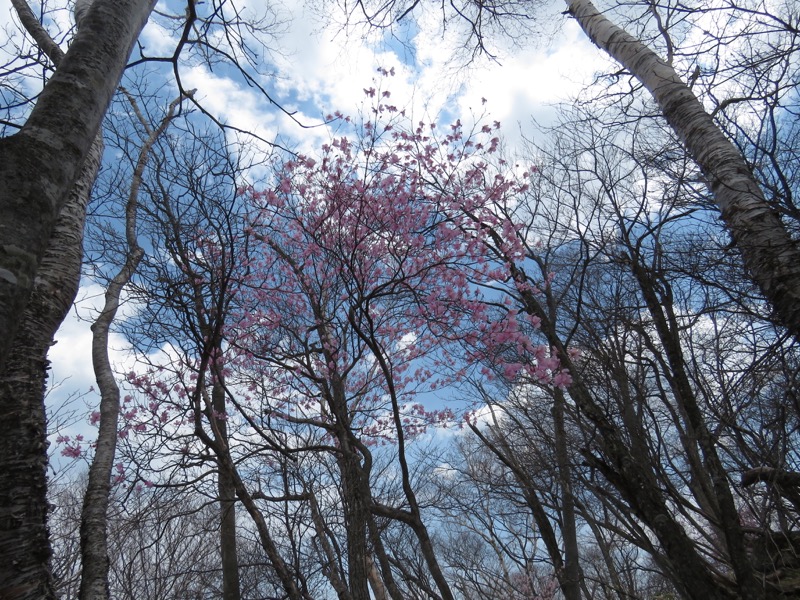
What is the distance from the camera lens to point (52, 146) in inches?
52.2

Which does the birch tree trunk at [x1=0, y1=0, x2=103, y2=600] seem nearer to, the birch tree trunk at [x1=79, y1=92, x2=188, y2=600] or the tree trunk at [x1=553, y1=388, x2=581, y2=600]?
the birch tree trunk at [x1=79, y1=92, x2=188, y2=600]

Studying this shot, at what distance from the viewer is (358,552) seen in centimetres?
356

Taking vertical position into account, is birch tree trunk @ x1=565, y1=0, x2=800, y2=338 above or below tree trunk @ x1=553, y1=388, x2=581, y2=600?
above

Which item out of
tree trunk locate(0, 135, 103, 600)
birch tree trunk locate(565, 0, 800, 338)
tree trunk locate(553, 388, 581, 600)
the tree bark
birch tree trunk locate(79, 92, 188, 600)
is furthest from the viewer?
tree trunk locate(553, 388, 581, 600)

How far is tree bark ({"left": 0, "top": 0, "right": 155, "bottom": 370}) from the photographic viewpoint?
1.05 metres

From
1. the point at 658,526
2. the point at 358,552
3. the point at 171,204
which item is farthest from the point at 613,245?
the point at 171,204

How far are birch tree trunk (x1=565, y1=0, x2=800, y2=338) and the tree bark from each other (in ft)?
9.72

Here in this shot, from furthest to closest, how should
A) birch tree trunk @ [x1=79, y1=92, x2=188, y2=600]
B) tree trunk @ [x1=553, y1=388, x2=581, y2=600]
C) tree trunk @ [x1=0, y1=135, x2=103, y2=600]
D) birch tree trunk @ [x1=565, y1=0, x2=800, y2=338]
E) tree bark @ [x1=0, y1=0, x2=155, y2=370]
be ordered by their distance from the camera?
tree trunk @ [x1=553, y1=388, x2=581, y2=600] → birch tree trunk @ [x1=79, y1=92, x2=188, y2=600] → birch tree trunk @ [x1=565, y1=0, x2=800, y2=338] → tree trunk @ [x1=0, y1=135, x2=103, y2=600] → tree bark @ [x1=0, y1=0, x2=155, y2=370]

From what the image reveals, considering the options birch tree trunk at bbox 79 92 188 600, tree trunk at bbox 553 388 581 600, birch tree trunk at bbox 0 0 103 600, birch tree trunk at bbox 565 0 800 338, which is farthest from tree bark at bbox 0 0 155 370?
tree trunk at bbox 553 388 581 600

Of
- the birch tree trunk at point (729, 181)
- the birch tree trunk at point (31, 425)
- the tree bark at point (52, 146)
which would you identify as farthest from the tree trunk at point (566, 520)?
the tree bark at point (52, 146)

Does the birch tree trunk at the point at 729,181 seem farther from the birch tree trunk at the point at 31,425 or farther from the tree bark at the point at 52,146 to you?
the birch tree trunk at the point at 31,425

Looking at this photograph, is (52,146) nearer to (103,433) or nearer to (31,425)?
(31,425)

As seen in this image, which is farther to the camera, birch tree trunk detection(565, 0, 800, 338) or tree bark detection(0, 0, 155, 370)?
birch tree trunk detection(565, 0, 800, 338)

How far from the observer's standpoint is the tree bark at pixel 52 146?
1048 millimetres
